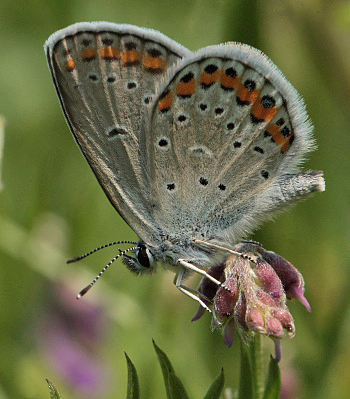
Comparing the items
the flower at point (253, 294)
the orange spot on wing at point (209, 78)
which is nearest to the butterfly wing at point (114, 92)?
the orange spot on wing at point (209, 78)

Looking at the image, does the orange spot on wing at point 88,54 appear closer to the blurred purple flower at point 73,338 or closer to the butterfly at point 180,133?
the butterfly at point 180,133

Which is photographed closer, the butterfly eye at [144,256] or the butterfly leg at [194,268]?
the butterfly leg at [194,268]

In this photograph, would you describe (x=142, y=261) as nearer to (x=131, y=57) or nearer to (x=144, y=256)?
(x=144, y=256)

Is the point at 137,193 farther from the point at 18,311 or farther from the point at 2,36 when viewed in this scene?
the point at 2,36

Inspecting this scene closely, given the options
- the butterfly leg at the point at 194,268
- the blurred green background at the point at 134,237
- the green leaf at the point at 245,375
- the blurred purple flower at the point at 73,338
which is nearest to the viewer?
the green leaf at the point at 245,375

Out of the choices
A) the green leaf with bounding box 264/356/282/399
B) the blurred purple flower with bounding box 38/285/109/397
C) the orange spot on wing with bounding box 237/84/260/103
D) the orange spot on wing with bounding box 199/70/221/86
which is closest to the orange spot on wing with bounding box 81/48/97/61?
the orange spot on wing with bounding box 199/70/221/86

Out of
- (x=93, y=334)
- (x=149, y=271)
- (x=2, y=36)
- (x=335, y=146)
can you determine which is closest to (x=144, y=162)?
(x=149, y=271)

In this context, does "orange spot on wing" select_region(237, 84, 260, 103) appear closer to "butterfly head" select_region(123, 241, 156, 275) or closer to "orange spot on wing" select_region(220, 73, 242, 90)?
"orange spot on wing" select_region(220, 73, 242, 90)
